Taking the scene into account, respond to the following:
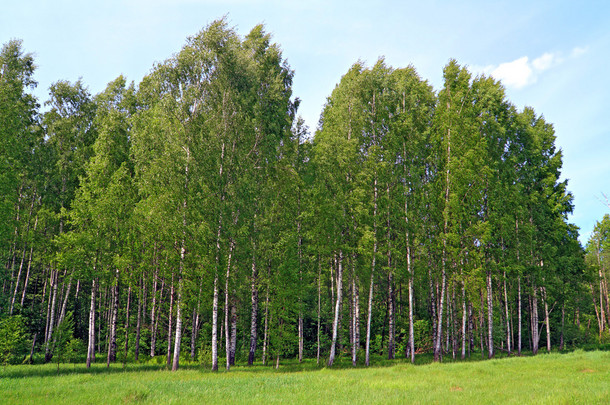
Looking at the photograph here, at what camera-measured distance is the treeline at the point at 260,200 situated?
2355 cm

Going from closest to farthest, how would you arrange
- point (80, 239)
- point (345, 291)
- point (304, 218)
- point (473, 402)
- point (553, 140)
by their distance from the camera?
point (473, 402)
point (80, 239)
point (304, 218)
point (553, 140)
point (345, 291)

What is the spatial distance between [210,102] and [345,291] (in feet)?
84.3

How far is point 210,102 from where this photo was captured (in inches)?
999

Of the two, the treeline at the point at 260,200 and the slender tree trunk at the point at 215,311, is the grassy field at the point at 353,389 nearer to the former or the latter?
the slender tree trunk at the point at 215,311

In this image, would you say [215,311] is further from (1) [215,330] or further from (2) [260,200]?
(2) [260,200]

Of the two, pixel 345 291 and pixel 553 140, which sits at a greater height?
pixel 553 140

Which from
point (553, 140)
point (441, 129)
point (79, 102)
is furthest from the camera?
point (553, 140)

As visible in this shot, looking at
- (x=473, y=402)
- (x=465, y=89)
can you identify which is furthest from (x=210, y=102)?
(x=473, y=402)

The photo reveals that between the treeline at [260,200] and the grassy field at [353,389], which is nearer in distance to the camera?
the grassy field at [353,389]

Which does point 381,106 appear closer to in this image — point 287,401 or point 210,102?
point 210,102

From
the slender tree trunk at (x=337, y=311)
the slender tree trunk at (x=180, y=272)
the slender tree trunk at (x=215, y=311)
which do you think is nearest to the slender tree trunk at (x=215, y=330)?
the slender tree trunk at (x=215, y=311)

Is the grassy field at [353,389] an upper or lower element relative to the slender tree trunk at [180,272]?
lower

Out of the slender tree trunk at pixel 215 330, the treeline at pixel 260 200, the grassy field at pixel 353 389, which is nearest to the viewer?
the grassy field at pixel 353 389

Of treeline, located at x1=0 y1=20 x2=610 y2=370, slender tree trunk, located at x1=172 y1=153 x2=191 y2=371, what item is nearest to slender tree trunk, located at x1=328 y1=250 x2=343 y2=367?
treeline, located at x1=0 y1=20 x2=610 y2=370
